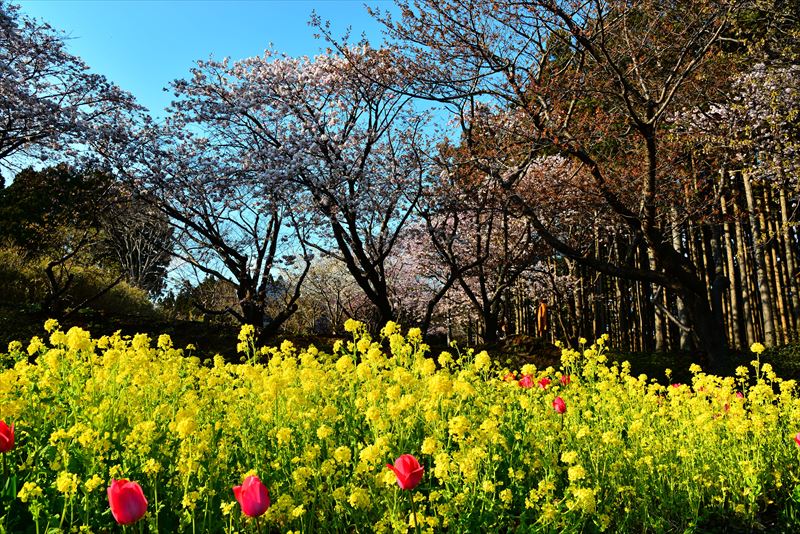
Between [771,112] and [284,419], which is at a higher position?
[771,112]

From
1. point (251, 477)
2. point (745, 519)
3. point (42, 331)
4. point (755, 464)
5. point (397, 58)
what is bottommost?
point (745, 519)

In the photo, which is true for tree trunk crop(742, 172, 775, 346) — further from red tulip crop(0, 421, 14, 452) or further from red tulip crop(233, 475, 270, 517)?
red tulip crop(0, 421, 14, 452)

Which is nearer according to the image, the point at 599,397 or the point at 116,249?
the point at 599,397

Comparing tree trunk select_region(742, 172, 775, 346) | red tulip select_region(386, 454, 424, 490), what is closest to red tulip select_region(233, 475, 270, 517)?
red tulip select_region(386, 454, 424, 490)

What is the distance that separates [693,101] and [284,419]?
33.1 ft

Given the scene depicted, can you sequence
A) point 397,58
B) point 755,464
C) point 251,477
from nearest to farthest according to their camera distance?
1. point 251,477
2. point 755,464
3. point 397,58

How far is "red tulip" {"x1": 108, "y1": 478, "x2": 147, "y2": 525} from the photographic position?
1780 millimetres

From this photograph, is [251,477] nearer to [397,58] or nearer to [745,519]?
[745,519]

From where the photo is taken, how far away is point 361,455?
235cm

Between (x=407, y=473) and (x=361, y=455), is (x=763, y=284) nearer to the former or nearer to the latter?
(x=361, y=455)

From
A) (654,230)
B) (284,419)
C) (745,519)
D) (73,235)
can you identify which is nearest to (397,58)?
(654,230)

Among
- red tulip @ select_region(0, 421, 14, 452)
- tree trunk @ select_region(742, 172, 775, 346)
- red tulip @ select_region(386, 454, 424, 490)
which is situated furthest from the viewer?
tree trunk @ select_region(742, 172, 775, 346)

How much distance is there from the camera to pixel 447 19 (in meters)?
8.39

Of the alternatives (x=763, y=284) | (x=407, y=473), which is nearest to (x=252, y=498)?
(x=407, y=473)
